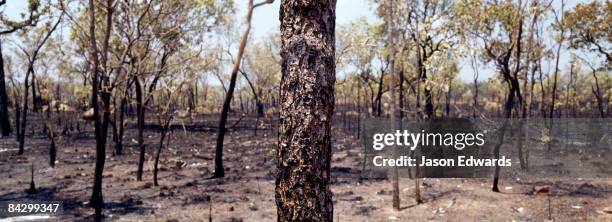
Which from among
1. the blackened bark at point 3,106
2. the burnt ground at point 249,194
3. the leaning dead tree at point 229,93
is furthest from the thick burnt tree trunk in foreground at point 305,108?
the blackened bark at point 3,106

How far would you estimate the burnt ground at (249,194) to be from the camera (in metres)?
10.2

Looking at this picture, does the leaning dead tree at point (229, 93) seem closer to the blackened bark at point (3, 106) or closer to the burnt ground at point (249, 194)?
the burnt ground at point (249, 194)

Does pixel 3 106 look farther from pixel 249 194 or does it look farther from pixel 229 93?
pixel 249 194

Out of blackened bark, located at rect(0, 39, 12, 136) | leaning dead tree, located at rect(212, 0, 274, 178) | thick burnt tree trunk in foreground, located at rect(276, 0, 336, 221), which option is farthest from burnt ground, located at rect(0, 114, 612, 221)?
blackened bark, located at rect(0, 39, 12, 136)

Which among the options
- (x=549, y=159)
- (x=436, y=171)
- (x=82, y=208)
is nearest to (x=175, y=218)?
(x=82, y=208)

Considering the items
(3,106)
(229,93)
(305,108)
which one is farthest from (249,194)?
(3,106)

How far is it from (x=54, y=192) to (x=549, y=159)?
18.9 m

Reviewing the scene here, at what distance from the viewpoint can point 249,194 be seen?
12461mm

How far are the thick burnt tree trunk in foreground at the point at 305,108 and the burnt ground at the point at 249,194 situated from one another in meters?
4.74

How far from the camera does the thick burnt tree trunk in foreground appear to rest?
352 cm

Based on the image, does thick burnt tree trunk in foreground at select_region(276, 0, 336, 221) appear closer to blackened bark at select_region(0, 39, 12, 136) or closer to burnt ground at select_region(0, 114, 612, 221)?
burnt ground at select_region(0, 114, 612, 221)

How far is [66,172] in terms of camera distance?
15328 millimetres

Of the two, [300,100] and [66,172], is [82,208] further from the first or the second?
[300,100]

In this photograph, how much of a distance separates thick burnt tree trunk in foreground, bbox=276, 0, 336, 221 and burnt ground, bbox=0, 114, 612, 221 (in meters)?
4.74
